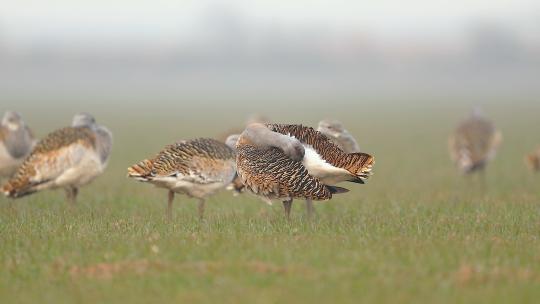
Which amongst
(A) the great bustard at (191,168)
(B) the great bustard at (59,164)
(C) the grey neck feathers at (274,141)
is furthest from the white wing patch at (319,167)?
(B) the great bustard at (59,164)

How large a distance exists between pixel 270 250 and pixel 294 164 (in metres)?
1.91

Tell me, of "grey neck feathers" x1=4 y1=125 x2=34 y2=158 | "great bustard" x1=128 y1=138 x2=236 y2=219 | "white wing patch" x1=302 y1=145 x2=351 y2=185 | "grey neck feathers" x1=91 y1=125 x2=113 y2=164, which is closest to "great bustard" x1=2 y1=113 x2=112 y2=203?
"grey neck feathers" x1=91 y1=125 x2=113 y2=164

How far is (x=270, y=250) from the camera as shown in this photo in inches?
313

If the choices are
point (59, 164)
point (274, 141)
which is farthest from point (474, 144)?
point (59, 164)

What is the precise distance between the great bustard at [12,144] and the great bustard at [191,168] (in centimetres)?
410

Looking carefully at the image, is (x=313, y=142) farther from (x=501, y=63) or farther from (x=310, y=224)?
(x=501, y=63)

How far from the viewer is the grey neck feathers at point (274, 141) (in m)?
9.86

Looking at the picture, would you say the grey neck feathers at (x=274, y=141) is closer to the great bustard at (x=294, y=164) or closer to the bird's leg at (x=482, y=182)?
→ the great bustard at (x=294, y=164)

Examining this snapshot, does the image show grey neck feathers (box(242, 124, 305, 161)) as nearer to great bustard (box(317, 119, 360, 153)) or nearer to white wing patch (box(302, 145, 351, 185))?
white wing patch (box(302, 145, 351, 185))

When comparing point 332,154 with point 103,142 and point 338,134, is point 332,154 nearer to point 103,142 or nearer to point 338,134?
point 338,134

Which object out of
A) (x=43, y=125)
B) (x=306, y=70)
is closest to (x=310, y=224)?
(x=43, y=125)

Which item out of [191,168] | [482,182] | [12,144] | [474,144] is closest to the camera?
[191,168]

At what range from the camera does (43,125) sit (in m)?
39.4

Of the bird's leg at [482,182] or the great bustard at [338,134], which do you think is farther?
the bird's leg at [482,182]
